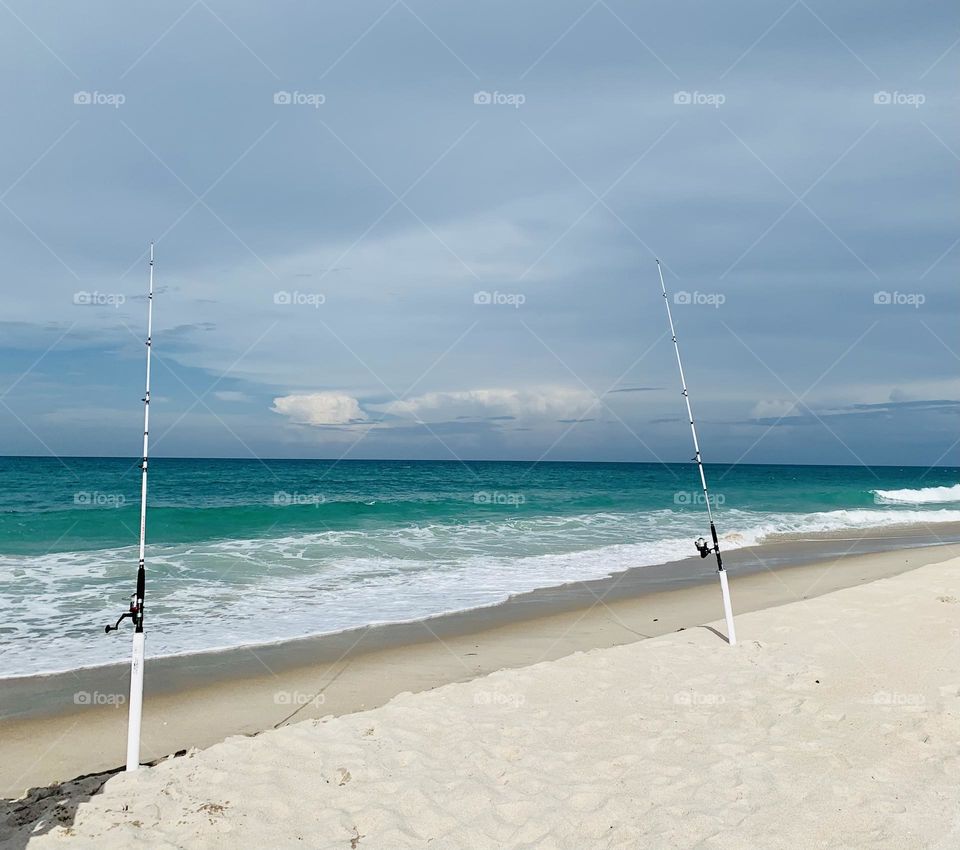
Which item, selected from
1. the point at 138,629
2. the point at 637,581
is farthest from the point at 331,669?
the point at 637,581

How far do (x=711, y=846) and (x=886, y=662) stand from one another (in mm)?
3880

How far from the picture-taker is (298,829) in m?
3.94

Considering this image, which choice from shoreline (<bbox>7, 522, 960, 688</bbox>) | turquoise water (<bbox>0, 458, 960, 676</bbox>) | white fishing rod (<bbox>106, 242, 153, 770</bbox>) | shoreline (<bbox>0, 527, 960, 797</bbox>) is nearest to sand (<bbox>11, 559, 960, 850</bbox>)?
white fishing rod (<bbox>106, 242, 153, 770</bbox>)

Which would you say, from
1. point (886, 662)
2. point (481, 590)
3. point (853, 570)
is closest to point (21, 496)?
point (481, 590)

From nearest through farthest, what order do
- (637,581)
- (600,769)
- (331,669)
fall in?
1. (600,769)
2. (331,669)
3. (637,581)

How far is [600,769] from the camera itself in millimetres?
4688

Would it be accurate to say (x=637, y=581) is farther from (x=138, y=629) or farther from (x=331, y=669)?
(x=138, y=629)

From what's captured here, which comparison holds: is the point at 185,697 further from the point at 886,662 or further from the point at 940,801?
the point at 886,662

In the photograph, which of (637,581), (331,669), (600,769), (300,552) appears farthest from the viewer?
(300,552)

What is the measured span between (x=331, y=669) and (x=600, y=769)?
3765 millimetres

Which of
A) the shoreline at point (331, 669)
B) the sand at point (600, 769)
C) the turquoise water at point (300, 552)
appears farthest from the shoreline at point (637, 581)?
the sand at point (600, 769)

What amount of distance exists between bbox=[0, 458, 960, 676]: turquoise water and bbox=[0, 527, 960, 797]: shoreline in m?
0.75

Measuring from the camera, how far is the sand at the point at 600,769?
3883mm

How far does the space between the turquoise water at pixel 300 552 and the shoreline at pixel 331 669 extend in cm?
75
